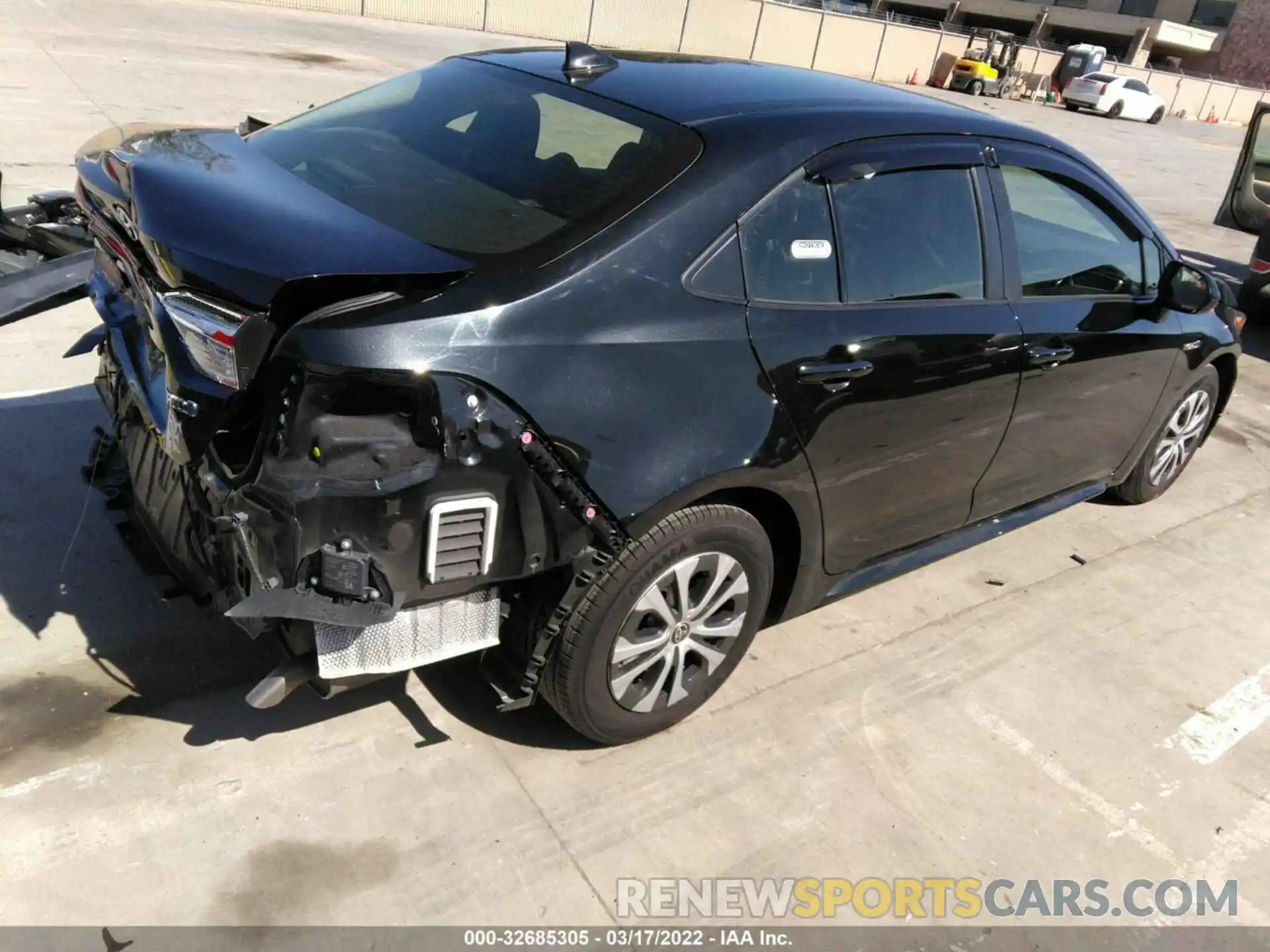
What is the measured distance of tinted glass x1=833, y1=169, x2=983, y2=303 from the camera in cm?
312

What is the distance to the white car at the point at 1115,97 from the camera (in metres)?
37.5

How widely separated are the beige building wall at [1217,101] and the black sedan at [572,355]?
183 feet

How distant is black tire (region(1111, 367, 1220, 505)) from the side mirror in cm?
69

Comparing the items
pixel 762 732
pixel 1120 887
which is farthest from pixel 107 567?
pixel 1120 887

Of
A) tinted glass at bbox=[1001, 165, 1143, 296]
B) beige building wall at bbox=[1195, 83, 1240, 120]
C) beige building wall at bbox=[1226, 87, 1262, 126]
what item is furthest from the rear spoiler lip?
beige building wall at bbox=[1226, 87, 1262, 126]

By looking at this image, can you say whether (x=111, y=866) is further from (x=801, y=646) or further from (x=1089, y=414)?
(x=1089, y=414)

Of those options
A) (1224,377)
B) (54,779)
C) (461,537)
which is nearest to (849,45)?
(1224,377)

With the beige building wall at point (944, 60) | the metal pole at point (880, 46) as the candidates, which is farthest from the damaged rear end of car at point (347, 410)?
the beige building wall at point (944, 60)

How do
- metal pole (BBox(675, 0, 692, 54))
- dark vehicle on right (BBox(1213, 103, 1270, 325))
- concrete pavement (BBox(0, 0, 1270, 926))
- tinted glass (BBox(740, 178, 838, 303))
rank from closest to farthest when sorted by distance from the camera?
1. concrete pavement (BBox(0, 0, 1270, 926))
2. tinted glass (BBox(740, 178, 838, 303))
3. dark vehicle on right (BBox(1213, 103, 1270, 325))
4. metal pole (BBox(675, 0, 692, 54))

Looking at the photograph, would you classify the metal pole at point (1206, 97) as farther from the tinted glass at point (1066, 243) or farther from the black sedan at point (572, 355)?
the black sedan at point (572, 355)

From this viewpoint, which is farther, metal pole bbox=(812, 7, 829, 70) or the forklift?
the forklift

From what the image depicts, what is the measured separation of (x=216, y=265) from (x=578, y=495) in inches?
39.5

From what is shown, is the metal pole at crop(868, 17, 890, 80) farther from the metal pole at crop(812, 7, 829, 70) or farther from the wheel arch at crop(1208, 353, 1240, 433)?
the wheel arch at crop(1208, 353, 1240, 433)

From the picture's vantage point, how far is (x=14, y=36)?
1398 centimetres
